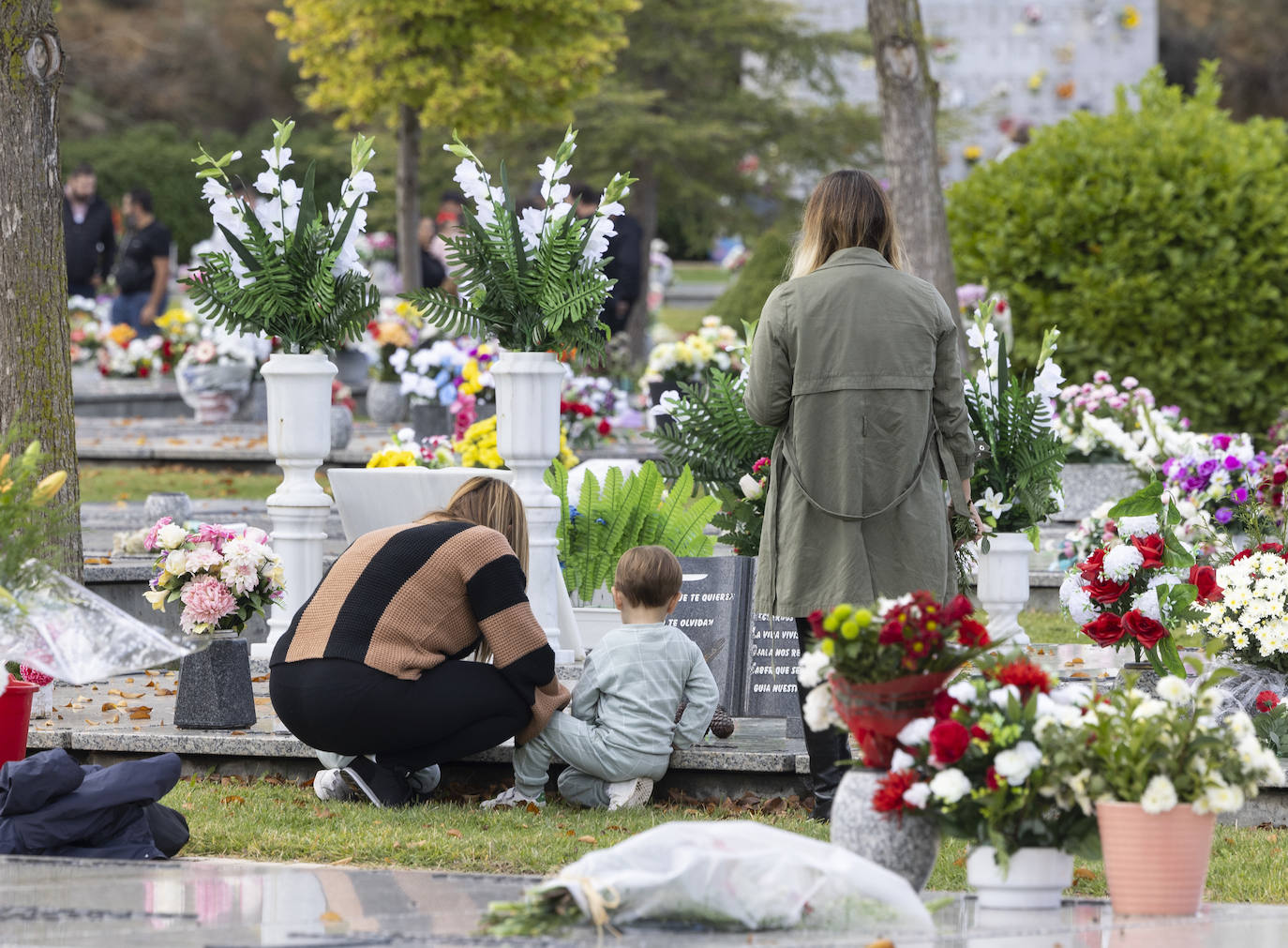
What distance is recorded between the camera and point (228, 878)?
383 cm

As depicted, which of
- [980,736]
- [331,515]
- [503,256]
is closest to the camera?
[980,736]

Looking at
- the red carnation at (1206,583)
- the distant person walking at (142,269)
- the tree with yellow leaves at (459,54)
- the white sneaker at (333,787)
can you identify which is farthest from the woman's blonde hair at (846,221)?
the distant person walking at (142,269)

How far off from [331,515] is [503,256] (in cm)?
415

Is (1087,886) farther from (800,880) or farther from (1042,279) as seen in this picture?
(1042,279)

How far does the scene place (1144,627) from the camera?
205 inches

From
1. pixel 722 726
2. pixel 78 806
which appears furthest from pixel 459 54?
pixel 78 806

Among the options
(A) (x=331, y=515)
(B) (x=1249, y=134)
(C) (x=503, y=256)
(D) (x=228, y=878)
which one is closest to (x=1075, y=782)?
(D) (x=228, y=878)

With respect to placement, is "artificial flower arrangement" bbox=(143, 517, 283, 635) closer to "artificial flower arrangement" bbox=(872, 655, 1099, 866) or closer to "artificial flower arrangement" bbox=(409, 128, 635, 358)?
"artificial flower arrangement" bbox=(409, 128, 635, 358)

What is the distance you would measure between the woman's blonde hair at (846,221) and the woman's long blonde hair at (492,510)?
3.79 ft

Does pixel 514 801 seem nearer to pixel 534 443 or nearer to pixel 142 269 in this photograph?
pixel 534 443

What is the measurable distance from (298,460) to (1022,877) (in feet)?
12.5

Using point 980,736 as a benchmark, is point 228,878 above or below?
below

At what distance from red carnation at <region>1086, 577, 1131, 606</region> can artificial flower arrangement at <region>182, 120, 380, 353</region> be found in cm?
277

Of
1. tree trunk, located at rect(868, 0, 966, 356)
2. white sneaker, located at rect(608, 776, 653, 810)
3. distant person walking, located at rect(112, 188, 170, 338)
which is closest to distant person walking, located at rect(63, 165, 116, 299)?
distant person walking, located at rect(112, 188, 170, 338)
